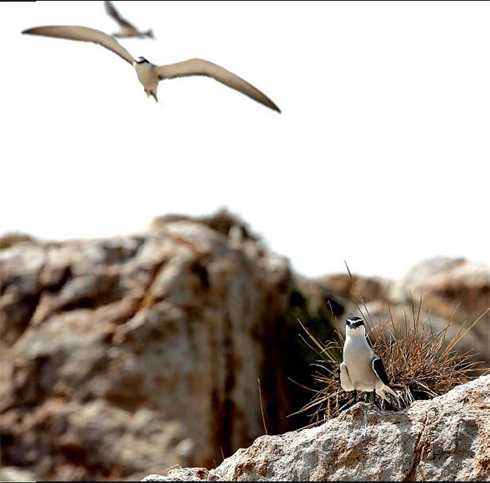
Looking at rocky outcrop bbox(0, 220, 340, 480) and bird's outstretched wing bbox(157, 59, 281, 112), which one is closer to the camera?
bird's outstretched wing bbox(157, 59, 281, 112)

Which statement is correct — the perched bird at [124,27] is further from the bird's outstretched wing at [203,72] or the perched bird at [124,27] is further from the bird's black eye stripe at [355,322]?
the bird's black eye stripe at [355,322]

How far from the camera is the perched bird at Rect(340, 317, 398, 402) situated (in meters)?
4.93

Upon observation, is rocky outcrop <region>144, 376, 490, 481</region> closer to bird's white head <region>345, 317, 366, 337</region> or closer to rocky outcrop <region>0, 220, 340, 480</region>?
bird's white head <region>345, 317, 366, 337</region>

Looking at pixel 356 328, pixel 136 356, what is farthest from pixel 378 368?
pixel 136 356

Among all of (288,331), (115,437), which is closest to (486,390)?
(115,437)

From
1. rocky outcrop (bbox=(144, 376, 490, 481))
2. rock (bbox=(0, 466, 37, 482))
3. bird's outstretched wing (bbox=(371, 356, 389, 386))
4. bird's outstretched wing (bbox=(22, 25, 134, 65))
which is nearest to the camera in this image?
rocky outcrop (bbox=(144, 376, 490, 481))

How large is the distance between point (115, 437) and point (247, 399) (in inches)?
112

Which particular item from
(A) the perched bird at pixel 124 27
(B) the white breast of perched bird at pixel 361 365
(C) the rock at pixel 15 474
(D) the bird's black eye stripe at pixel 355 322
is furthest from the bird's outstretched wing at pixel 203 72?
(C) the rock at pixel 15 474

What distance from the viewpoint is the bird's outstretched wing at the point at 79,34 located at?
786cm

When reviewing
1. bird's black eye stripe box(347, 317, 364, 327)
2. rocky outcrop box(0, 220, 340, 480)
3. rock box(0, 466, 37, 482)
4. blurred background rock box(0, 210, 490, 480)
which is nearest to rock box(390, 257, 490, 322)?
blurred background rock box(0, 210, 490, 480)

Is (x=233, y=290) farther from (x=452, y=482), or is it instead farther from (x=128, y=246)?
(x=452, y=482)

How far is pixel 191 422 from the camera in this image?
1412 centimetres

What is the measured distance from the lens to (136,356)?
46.9ft

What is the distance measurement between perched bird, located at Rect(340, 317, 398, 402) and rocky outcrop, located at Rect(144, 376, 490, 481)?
15.2 inches
